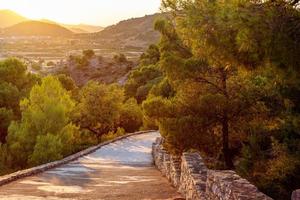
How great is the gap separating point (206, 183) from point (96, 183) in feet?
28.1

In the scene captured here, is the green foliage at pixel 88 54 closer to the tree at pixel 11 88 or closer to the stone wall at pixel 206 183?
the tree at pixel 11 88

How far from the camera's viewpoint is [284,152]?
53.7 ft

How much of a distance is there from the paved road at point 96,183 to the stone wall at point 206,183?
0.65m

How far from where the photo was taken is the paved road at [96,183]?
55.0ft

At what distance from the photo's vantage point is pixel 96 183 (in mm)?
20297

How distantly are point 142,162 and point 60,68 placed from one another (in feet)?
268

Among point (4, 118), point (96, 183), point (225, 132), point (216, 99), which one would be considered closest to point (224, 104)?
point (216, 99)

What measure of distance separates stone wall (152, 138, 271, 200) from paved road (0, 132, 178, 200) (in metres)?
0.65

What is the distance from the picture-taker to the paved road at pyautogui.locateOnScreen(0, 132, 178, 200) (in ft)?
55.0

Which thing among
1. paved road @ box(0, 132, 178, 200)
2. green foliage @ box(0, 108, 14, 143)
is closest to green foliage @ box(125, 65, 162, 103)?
green foliage @ box(0, 108, 14, 143)

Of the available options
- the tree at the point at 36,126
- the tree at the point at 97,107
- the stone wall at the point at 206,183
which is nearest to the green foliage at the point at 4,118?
the tree at the point at 36,126

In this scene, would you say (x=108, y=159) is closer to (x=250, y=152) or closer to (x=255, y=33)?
(x=250, y=152)

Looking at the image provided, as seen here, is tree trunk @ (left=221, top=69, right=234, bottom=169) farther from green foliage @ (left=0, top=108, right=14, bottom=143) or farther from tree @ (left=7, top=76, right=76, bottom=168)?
green foliage @ (left=0, top=108, right=14, bottom=143)

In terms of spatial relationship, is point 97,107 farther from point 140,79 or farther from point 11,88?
point 140,79
